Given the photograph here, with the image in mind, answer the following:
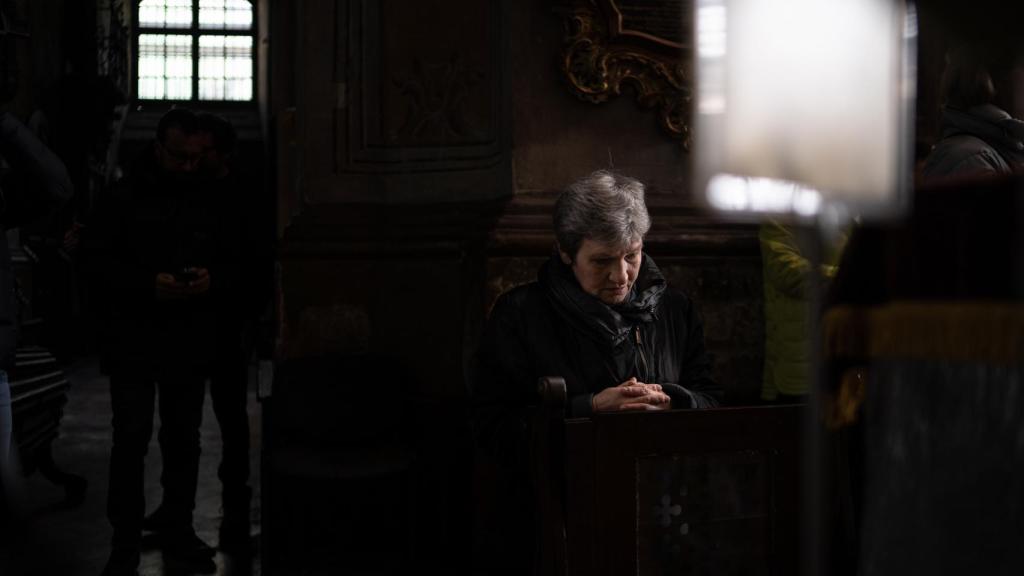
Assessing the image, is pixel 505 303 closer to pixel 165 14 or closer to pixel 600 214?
pixel 600 214

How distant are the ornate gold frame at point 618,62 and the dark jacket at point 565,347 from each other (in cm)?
152

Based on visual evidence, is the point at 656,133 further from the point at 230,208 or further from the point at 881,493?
the point at 881,493

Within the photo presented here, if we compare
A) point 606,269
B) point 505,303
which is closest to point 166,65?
point 505,303

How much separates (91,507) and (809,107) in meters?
5.15

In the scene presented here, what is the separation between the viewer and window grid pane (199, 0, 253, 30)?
22375mm

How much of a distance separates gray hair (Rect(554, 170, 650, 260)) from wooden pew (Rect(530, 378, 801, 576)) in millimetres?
646

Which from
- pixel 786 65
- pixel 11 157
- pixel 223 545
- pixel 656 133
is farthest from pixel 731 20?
pixel 223 545

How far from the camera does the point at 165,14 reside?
22297mm

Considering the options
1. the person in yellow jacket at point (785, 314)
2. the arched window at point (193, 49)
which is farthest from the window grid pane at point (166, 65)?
the person in yellow jacket at point (785, 314)

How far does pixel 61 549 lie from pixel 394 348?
5.24ft

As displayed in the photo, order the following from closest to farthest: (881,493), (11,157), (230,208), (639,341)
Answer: (881,493), (639,341), (11,157), (230,208)

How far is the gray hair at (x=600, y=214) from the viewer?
3.19m

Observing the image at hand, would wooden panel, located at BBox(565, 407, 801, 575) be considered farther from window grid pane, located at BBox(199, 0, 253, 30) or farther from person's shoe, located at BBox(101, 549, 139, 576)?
window grid pane, located at BBox(199, 0, 253, 30)

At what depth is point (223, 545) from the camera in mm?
5191
